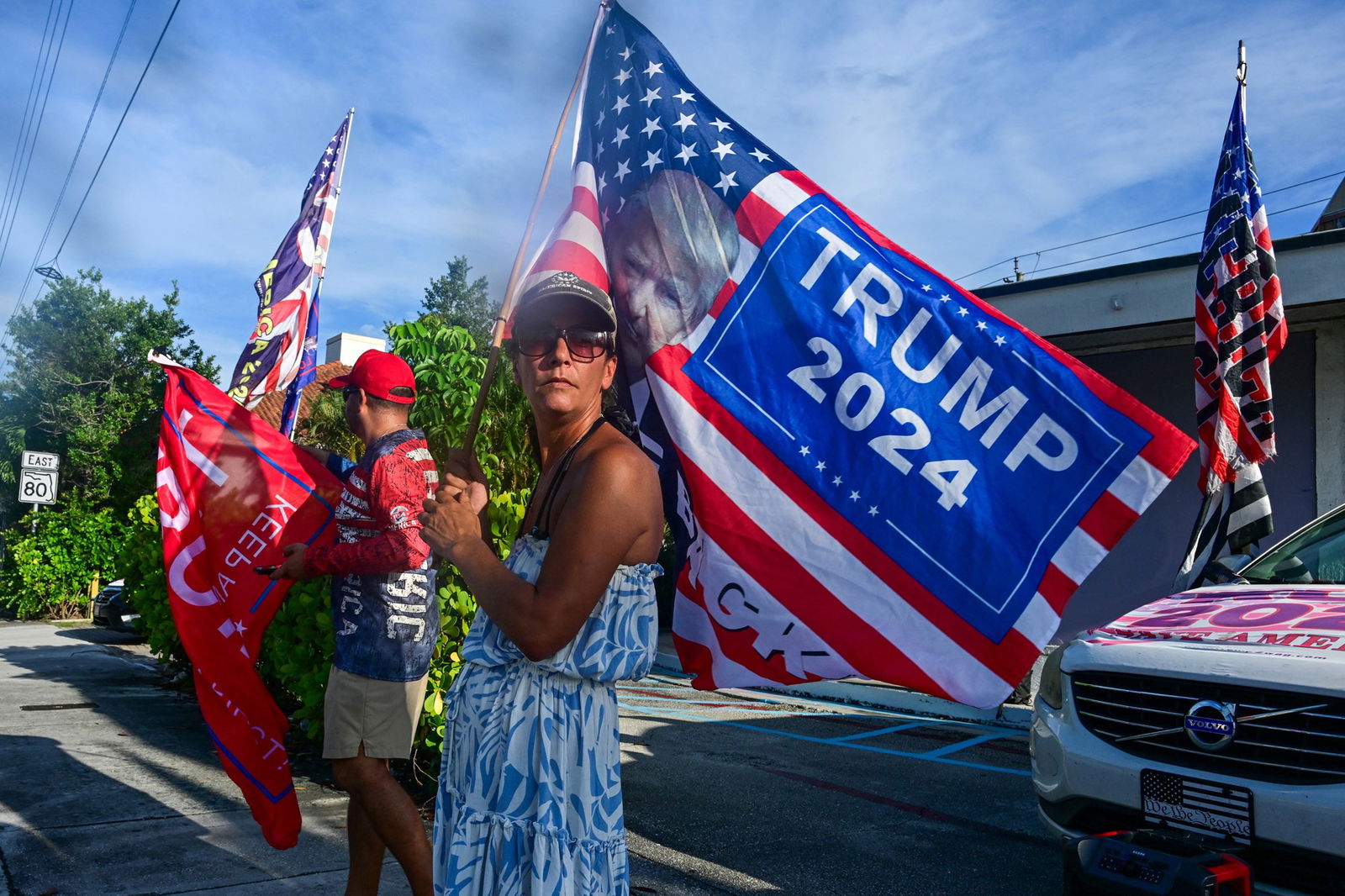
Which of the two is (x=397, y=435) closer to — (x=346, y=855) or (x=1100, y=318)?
(x=346, y=855)

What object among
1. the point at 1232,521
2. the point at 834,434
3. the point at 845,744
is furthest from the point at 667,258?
the point at 845,744

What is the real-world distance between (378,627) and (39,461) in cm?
2046

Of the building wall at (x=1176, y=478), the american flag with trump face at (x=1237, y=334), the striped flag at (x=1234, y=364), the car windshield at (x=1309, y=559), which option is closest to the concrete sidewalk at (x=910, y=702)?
the building wall at (x=1176, y=478)

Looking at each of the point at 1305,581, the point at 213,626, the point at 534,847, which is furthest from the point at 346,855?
the point at 1305,581

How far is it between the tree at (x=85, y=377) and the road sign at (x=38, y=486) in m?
3.48

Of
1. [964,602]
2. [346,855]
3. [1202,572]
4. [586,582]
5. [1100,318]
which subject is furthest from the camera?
[1100,318]

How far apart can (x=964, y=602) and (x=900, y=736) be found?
6.25 meters

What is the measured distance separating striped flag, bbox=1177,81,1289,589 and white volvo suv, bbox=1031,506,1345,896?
82.2 inches

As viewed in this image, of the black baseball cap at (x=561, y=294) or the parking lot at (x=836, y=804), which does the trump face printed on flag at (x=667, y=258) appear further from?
the parking lot at (x=836, y=804)

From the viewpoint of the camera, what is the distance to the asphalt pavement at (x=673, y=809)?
4.14m

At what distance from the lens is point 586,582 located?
179 cm

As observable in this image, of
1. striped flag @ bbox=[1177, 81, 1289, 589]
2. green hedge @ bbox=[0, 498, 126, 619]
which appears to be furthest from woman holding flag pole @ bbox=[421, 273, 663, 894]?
green hedge @ bbox=[0, 498, 126, 619]

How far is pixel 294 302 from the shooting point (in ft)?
24.6

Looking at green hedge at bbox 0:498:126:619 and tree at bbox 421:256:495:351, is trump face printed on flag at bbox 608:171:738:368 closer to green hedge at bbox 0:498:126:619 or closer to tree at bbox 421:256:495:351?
tree at bbox 421:256:495:351
